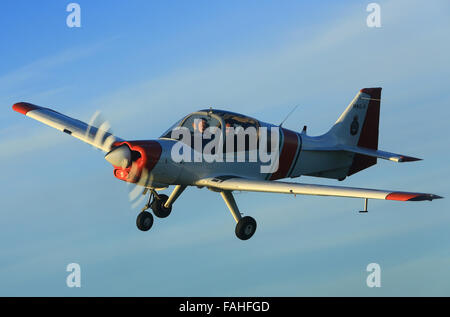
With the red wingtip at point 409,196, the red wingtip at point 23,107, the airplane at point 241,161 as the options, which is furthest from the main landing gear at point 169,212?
the red wingtip at point 23,107

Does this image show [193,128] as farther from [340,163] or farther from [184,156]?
[340,163]

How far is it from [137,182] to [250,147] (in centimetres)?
340

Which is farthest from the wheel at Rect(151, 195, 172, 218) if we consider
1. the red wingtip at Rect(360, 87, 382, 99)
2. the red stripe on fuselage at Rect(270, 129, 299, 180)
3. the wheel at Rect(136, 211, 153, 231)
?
the red wingtip at Rect(360, 87, 382, 99)

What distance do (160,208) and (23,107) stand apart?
6954 millimetres

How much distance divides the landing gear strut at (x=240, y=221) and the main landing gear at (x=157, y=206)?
1.28m

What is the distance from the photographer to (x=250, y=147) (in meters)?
19.6

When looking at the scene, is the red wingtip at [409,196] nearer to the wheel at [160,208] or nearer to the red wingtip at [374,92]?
the wheel at [160,208]

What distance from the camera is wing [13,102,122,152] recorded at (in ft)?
68.8

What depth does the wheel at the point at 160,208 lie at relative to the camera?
64.9 ft

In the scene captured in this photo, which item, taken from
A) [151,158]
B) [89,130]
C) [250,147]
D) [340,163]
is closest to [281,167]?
[250,147]

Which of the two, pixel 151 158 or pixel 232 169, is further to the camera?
pixel 232 169

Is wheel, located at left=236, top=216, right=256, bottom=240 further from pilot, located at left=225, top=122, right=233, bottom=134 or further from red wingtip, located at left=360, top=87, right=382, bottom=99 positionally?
red wingtip, located at left=360, top=87, right=382, bottom=99

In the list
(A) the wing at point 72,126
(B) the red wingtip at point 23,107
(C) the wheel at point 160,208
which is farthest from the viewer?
(B) the red wingtip at point 23,107
